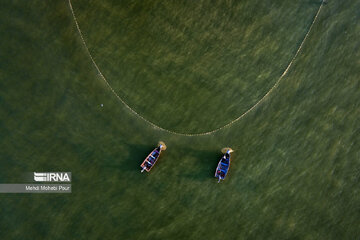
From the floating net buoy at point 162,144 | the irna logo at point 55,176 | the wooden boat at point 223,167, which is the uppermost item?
the floating net buoy at point 162,144

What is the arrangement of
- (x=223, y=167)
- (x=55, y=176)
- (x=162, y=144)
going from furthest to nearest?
(x=55, y=176) → (x=162, y=144) → (x=223, y=167)

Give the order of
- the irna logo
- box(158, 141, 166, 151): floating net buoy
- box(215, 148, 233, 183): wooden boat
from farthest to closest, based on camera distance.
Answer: the irna logo
box(158, 141, 166, 151): floating net buoy
box(215, 148, 233, 183): wooden boat

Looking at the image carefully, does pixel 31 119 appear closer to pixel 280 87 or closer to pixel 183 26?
pixel 183 26

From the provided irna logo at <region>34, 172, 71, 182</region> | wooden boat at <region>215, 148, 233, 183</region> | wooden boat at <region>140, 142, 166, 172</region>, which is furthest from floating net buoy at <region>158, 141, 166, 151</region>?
irna logo at <region>34, 172, 71, 182</region>

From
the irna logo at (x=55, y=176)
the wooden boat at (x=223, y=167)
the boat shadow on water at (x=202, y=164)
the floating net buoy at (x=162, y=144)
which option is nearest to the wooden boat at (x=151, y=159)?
the floating net buoy at (x=162, y=144)

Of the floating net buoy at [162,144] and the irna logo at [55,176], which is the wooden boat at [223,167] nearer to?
the floating net buoy at [162,144]

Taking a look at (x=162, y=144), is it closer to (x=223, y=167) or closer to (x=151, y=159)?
(x=151, y=159)

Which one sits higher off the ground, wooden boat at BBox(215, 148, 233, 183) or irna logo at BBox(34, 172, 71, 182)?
wooden boat at BBox(215, 148, 233, 183)

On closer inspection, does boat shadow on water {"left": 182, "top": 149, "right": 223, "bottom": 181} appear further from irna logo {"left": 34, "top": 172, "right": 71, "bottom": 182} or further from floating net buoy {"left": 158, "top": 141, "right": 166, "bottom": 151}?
irna logo {"left": 34, "top": 172, "right": 71, "bottom": 182}

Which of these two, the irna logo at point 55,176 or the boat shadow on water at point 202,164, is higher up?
the boat shadow on water at point 202,164

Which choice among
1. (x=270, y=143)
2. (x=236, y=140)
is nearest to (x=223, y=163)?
(x=236, y=140)

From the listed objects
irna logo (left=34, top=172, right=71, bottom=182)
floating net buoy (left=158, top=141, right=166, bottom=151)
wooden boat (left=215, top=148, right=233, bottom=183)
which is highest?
floating net buoy (left=158, top=141, right=166, bottom=151)

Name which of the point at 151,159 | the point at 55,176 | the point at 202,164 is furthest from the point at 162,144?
the point at 55,176
